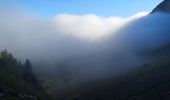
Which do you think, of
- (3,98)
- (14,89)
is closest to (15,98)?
(3,98)

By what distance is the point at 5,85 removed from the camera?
198m

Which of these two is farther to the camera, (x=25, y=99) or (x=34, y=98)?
(x=34, y=98)

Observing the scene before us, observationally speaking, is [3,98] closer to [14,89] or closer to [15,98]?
[15,98]

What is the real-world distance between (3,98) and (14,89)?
995 inches

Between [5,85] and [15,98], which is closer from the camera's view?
[15,98]

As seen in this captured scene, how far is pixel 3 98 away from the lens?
172 m

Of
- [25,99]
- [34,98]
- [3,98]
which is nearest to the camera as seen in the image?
[3,98]

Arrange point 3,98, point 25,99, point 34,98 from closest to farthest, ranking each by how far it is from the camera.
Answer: point 3,98 < point 25,99 < point 34,98

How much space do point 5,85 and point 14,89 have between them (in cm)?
468

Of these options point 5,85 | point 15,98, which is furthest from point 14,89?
point 15,98

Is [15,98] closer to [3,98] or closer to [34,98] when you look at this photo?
[3,98]

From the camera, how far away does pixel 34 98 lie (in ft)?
656

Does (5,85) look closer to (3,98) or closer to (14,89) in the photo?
(14,89)

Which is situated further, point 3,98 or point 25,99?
point 25,99
